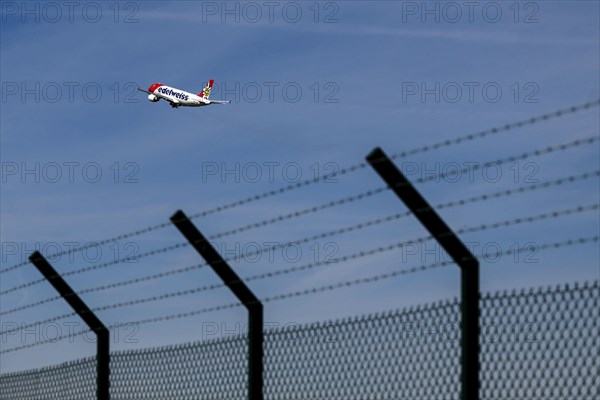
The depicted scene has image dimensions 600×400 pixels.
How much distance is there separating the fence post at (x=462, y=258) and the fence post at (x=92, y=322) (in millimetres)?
3528

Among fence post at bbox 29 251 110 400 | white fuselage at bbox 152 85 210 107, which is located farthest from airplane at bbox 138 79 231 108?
fence post at bbox 29 251 110 400

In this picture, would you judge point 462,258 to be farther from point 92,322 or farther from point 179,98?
point 179,98

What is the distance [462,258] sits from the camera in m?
6.63

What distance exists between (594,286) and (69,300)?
190 inches

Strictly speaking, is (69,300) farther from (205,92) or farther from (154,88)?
(205,92)

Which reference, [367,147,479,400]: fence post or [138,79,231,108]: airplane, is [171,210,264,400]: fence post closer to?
Answer: [367,147,479,400]: fence post

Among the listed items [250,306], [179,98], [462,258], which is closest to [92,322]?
[250,306]

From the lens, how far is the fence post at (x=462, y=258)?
652cm

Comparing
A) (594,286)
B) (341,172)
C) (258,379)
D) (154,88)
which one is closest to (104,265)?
(258,379)

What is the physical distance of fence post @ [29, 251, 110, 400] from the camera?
9422 mm

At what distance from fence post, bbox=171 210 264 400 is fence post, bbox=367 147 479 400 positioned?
1574 mm

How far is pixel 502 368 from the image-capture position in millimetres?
6328

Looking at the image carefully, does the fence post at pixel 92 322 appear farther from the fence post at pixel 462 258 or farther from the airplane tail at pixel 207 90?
the airplane tail at pixel 207 90

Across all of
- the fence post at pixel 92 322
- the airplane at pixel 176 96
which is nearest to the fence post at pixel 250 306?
the fence post at pixel 92 322
